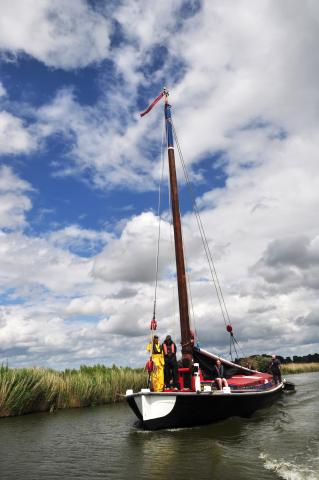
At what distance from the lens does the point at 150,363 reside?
14.5 m

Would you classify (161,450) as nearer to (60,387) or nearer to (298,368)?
(60,387)

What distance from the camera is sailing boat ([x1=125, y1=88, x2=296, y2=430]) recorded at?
13.3 meters

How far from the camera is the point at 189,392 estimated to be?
43.5 feet

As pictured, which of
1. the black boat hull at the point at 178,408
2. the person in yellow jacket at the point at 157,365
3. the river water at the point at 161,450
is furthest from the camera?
the person in yellow jacket at the point at 157,365

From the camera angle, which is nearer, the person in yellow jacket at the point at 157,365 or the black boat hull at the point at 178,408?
the black boat hull at the point at 178,408

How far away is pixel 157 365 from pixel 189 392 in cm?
164

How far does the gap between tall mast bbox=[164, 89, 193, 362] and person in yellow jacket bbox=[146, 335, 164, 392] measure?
2606mm

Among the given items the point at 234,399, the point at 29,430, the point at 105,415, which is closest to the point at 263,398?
the point at 234,399

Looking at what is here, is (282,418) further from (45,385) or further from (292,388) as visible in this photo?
(292,388)

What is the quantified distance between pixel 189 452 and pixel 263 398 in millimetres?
8129

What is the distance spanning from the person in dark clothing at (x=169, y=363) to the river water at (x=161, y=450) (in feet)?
6.77

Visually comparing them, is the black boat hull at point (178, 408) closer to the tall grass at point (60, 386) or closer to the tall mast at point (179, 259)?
the tall grass at point (60, 386)

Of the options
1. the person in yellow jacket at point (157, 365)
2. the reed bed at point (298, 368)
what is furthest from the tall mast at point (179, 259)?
the reed bed at point (298, 368)

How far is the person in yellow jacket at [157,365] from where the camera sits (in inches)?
561
